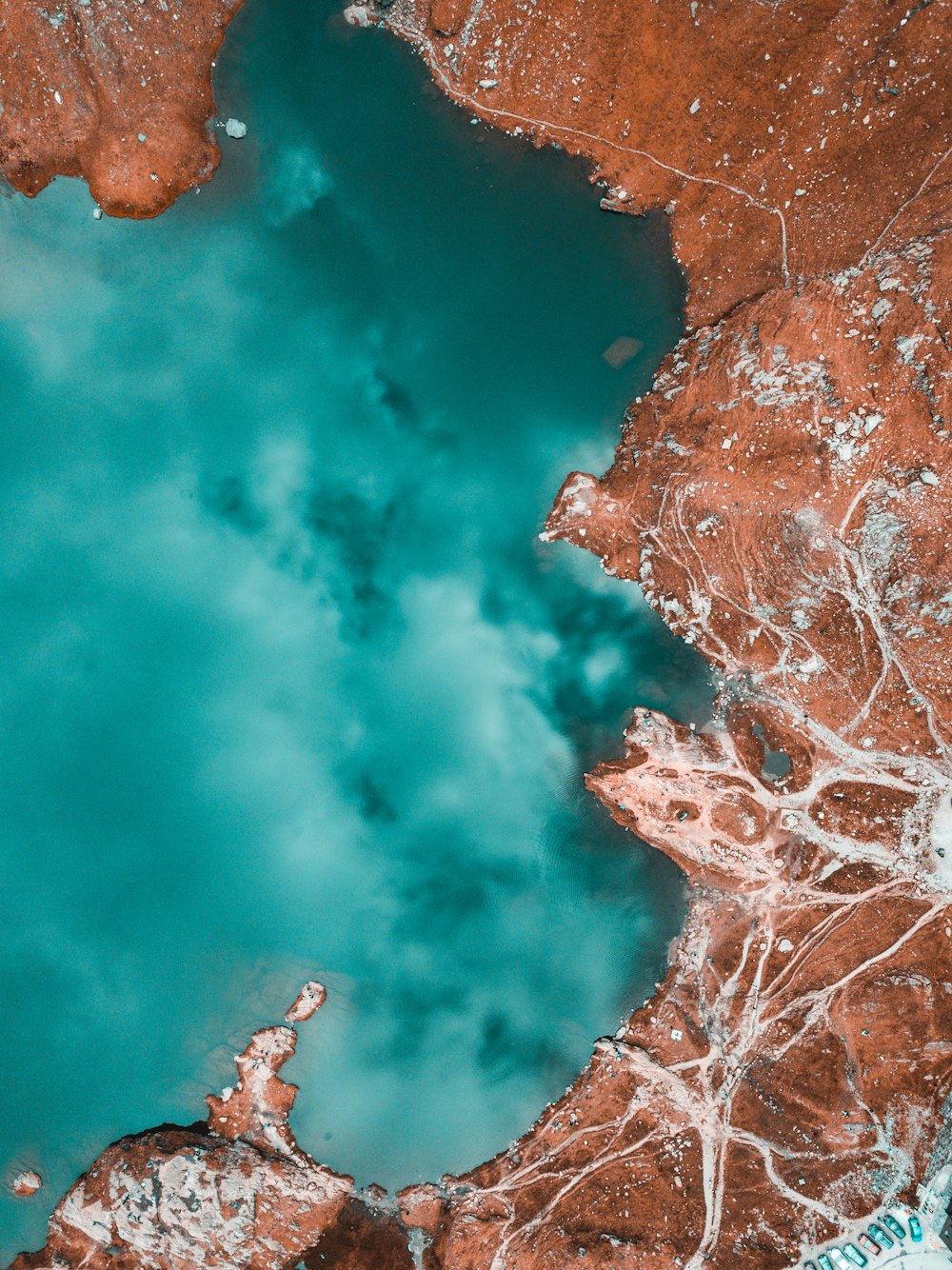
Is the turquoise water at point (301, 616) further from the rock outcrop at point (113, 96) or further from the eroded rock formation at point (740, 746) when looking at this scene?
the eroded rock formation at point (740, 746)

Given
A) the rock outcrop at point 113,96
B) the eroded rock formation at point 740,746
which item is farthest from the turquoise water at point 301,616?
the eroded rock formation at point 740,746

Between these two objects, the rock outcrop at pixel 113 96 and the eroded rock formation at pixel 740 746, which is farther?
the rock outcrop at pixel 113 96

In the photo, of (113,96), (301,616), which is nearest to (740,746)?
(301,616)

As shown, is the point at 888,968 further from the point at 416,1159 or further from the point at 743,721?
the point at 416,1159

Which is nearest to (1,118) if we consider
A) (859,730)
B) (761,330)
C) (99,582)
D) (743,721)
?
(99,582)

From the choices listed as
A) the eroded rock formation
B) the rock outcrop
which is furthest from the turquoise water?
the eroded rock formation

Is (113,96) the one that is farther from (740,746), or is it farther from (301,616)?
(740,746)
